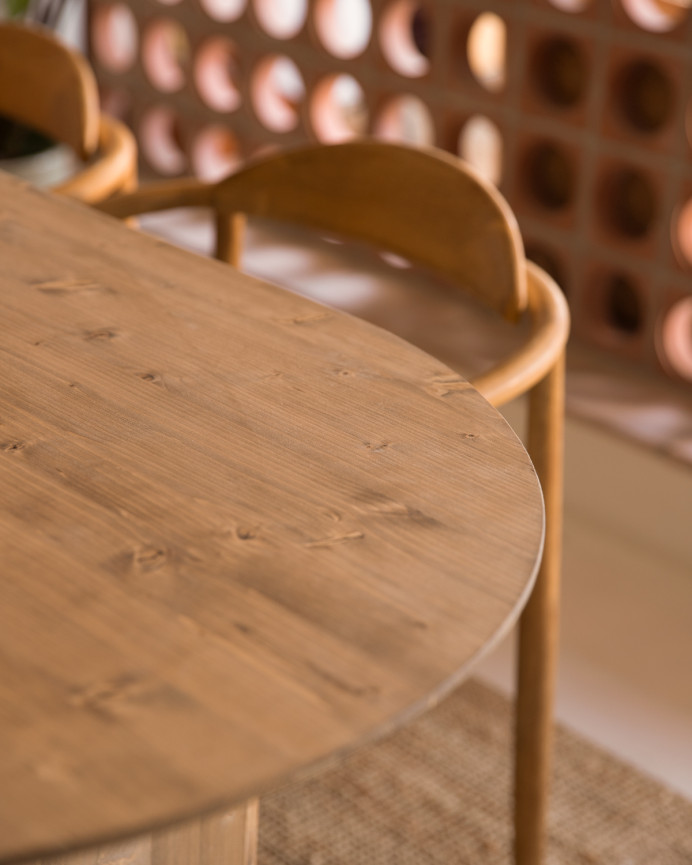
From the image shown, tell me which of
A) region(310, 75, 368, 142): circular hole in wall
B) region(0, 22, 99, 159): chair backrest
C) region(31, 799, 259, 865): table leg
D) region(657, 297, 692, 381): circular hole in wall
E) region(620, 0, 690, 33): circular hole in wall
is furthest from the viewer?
region(310, 75, 368, 142): circular hole in wall

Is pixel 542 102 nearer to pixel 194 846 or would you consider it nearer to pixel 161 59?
pixel 161 59

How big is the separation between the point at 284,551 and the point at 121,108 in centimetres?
244

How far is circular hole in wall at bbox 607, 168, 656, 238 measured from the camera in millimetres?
1997

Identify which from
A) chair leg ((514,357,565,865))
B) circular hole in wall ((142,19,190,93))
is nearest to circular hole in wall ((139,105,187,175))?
circular hole in wall ((142,19,190,93))

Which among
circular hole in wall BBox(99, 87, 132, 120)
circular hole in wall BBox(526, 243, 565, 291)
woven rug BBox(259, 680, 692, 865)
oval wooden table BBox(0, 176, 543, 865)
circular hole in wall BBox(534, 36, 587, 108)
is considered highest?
oval wooden table BBox(0, 176, 543, 865)

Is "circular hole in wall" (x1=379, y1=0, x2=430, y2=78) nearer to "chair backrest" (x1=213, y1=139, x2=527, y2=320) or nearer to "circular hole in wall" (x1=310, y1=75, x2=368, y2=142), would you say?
"circular hole in wall" (x1=310, y1=75, x2=368, y2=142)

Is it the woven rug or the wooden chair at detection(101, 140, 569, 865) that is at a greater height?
the wooden chair at detection(101, 140, 569, 865)

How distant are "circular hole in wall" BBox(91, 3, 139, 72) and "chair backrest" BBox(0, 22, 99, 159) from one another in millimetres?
1222

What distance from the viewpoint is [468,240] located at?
108cm

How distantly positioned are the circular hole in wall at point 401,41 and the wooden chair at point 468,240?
1045 millimetres

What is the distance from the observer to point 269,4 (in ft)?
7.89

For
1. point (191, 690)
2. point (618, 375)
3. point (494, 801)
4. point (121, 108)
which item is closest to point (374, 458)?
point (191, 690)

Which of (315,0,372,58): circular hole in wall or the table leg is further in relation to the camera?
(315,0,372,58): circular hole in wall

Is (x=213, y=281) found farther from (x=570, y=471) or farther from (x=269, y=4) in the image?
(x=269, y=4)
